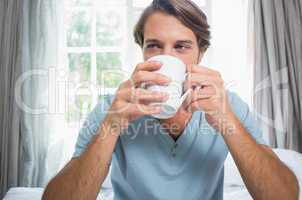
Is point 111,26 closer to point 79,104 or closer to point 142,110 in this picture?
point 79,104

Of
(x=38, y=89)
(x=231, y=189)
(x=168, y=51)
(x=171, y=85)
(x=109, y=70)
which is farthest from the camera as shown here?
(x=109, y=70)

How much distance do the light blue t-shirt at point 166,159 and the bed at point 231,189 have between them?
2.33ft

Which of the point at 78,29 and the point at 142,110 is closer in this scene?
the point at 142,110

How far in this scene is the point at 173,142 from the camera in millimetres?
1020

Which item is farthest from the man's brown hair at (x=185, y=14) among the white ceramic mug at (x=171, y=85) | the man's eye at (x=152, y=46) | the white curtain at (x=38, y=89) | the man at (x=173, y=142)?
the white curtain at (x=38, y=89)

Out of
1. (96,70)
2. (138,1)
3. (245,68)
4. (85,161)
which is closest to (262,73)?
(245,68)

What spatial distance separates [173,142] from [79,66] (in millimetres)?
1653

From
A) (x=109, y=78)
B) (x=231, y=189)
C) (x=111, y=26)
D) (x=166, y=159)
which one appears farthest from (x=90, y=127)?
(x=111, y=26)

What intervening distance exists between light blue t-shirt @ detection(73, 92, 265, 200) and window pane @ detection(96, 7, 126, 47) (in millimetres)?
1500

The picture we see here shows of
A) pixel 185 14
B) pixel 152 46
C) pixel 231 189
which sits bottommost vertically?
pixel 231 189

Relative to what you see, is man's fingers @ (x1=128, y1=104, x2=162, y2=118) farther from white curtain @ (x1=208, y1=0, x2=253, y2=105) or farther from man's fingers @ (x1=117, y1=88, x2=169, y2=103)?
white curtain @ (x1=208, y1=0, x2=253, y2=105)

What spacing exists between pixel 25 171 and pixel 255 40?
1.87 m

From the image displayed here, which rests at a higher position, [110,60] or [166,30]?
[110,60]

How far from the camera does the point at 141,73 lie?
0.70 metres
